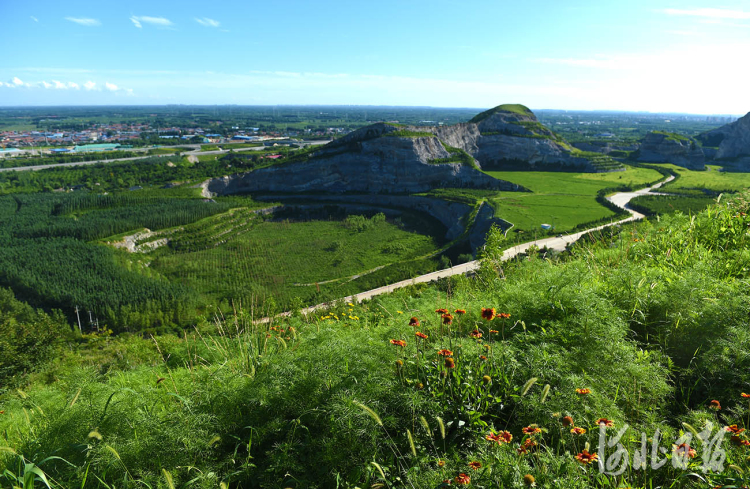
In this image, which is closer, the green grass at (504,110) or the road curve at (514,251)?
the road curve at (514,251)

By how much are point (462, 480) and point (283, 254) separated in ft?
164

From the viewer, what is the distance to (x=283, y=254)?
51.3 metres

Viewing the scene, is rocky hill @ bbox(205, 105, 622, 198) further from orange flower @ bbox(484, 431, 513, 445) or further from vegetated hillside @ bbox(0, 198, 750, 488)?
orange flower @ bbox(484, 431, 513, 445)

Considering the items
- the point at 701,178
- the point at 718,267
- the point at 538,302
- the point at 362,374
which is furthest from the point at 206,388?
the point at 701,178

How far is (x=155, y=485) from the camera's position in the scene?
360cm

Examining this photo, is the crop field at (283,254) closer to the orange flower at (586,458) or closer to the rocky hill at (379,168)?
the rocky hill at (379,168)

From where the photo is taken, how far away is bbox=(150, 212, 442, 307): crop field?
40781mm

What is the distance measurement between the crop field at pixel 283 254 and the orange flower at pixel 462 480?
30.4 meters

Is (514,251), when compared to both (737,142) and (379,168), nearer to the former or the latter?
(379,168)

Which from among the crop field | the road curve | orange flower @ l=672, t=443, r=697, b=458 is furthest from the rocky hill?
orange flower @ l=672, t=443, r=697, b=458

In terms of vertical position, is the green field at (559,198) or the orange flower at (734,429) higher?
the orange flower at (734,429)

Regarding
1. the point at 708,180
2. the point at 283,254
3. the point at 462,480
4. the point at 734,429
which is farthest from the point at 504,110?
the point at 462,480

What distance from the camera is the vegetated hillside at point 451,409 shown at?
3.55m

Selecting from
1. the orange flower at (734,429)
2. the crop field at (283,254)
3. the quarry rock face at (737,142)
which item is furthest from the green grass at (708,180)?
the orange flower at (734,429)
